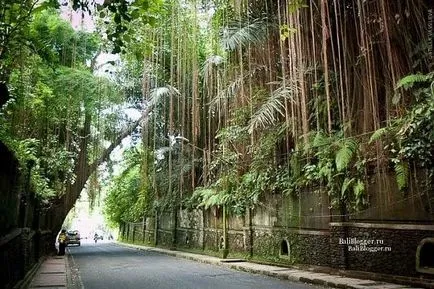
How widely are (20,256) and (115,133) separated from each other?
12.7m

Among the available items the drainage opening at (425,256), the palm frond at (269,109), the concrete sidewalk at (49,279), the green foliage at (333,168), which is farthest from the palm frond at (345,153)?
the concrete sidewalk at (49,279)

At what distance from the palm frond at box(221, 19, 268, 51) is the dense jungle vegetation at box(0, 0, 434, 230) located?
0.13 feet

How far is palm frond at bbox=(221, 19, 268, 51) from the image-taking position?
1099 centimetres

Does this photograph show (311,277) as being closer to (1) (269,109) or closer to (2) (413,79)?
(1) (269,109)

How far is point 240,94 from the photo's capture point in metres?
13.6

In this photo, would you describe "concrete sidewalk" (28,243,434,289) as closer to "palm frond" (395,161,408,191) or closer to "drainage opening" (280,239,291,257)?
"drainage opening" (280,239,291,257)

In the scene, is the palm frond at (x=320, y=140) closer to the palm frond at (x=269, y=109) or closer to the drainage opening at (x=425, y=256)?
the palm frond at (x=269, y=109)

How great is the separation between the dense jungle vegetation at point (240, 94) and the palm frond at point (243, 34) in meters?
0.04

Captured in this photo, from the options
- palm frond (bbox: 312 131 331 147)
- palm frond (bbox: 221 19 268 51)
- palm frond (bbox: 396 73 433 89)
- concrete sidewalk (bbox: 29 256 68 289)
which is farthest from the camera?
palm frond (bbox: 221 19 268 51)

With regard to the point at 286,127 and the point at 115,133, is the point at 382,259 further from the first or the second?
the point at 115,133

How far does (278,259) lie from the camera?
40.5 ft

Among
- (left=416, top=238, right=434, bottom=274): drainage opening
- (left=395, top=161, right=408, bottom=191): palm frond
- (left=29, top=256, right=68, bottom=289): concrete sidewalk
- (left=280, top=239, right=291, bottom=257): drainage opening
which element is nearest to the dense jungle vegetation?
(left=395, top=161, right=408, bottom=191): palm frond

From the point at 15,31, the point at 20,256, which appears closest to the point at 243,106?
the point at 20,256

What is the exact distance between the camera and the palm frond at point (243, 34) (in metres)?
11.0
